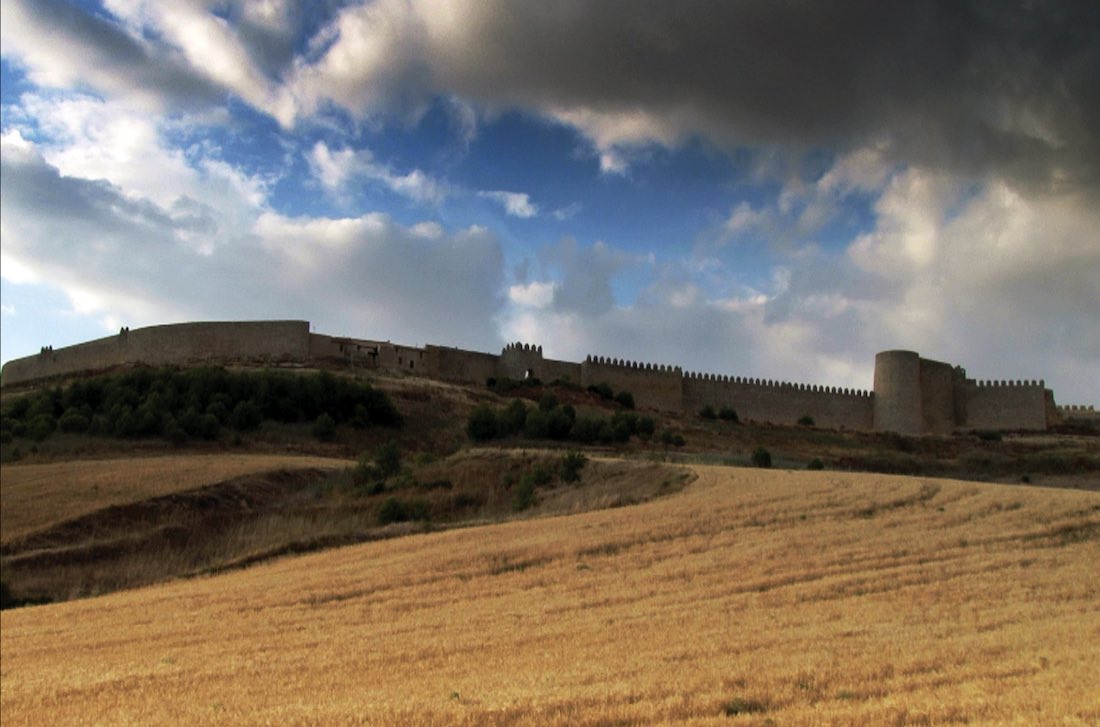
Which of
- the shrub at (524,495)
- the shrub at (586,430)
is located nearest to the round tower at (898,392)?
the shrub at (586,430)

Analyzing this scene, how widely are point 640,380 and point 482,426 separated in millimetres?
21120

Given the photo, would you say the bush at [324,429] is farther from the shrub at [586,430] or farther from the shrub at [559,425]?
the shrub at [586,430]

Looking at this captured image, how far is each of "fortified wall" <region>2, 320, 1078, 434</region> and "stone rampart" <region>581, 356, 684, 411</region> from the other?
2.4 inches

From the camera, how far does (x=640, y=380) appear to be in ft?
194

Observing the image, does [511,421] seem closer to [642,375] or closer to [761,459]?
[761,459]

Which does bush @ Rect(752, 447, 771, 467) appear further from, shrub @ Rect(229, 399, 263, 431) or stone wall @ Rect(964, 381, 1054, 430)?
stone wall @ Rect(964, 381, 1054, 430)

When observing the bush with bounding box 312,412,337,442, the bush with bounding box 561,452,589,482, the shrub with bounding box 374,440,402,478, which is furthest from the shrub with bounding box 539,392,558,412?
the bush with bounding box 561,452,589,482

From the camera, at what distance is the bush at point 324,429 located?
133 ft

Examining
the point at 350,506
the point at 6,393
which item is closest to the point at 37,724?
the point at 350,506

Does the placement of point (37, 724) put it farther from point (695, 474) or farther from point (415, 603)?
point (695, 474)

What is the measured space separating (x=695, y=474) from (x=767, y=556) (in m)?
9.74

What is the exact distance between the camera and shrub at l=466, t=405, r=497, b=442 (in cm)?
3931

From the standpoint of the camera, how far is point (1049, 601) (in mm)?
8930

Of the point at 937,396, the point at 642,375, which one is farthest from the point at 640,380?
the point at 937,396
